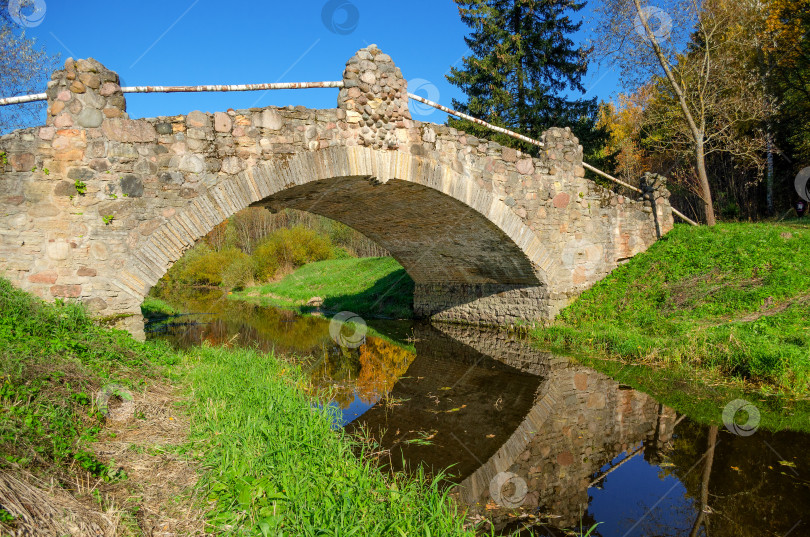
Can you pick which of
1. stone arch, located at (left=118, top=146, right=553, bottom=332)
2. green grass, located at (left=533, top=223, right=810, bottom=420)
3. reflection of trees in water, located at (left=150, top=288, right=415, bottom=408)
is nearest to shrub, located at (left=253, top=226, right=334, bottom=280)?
A: reflection of trees in water, located at (left=150, top=288, right=415, bottom=408)

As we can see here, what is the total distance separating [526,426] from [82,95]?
6.30 metres

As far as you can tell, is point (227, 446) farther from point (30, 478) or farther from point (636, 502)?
point (636, 502)

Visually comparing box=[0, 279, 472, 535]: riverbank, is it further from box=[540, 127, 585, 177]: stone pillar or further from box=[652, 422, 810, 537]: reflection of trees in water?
box=[540, 127, 585, 177]: stone pillar

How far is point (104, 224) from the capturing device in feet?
20.5

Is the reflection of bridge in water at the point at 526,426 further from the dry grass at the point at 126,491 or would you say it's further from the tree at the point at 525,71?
the tree at the point at 525,71

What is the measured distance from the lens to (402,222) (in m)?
11.2

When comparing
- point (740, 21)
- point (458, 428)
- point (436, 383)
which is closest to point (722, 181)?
point (740, 21)

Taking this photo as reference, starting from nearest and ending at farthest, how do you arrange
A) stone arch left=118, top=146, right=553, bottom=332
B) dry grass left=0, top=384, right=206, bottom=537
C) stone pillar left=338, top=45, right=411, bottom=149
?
dry grass left=0, top=384, right=206, bottom=537 → stone arch left=118, top=146, right=553, bottom=332 → stone pillar left=338, top=45, right=411, bottom=149

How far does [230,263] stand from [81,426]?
24.5 meters

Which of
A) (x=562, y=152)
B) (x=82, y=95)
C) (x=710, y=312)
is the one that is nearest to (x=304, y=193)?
(x=82, y=95)

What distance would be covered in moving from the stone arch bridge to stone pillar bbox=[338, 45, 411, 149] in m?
0.02

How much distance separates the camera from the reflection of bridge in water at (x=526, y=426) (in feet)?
13.1

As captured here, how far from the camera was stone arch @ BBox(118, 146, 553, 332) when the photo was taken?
260 inches

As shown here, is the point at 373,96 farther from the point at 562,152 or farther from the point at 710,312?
the point at 710,312
